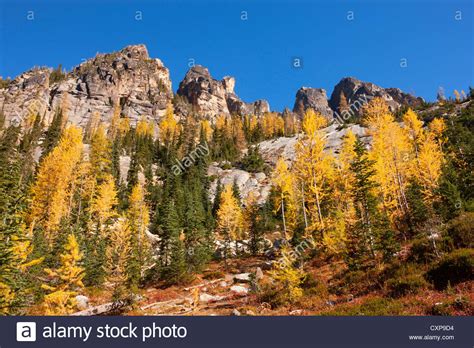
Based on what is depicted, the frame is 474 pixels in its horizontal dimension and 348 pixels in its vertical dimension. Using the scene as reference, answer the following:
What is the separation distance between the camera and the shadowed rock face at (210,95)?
158375mm

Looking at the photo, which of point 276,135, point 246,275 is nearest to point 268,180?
point 276,135

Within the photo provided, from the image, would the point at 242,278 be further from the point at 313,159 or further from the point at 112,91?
the point at 112,91

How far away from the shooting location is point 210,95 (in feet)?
529

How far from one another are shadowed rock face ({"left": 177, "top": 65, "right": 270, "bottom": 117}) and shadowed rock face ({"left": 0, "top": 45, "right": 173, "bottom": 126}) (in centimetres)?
1871

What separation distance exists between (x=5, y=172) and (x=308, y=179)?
1936 cm

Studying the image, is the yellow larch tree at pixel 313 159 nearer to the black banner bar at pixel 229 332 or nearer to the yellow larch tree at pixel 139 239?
the black banner bar at pixel 229 332

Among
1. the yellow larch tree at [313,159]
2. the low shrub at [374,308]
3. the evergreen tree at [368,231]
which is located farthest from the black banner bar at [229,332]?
Answer: the yellow larch tree at [313,159]

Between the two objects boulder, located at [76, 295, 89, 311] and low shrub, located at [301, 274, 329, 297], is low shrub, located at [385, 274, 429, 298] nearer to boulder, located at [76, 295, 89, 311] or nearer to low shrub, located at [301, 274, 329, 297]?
low shrub, located at [301, 274, 329, 297]

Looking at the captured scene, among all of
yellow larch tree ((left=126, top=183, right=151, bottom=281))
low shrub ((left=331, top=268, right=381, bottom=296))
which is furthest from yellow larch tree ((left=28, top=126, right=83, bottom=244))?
low shrub ((left=331, top=268, right=381, bottom=296))

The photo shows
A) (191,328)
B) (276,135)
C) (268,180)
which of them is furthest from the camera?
(276,135)

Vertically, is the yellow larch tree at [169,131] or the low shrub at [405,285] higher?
the yellow larch tree at [169,131]

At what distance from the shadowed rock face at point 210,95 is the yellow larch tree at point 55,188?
11171 cm

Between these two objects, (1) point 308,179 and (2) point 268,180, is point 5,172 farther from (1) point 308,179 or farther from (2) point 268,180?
(2) point 268,180

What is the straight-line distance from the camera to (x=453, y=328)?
27.1ft
